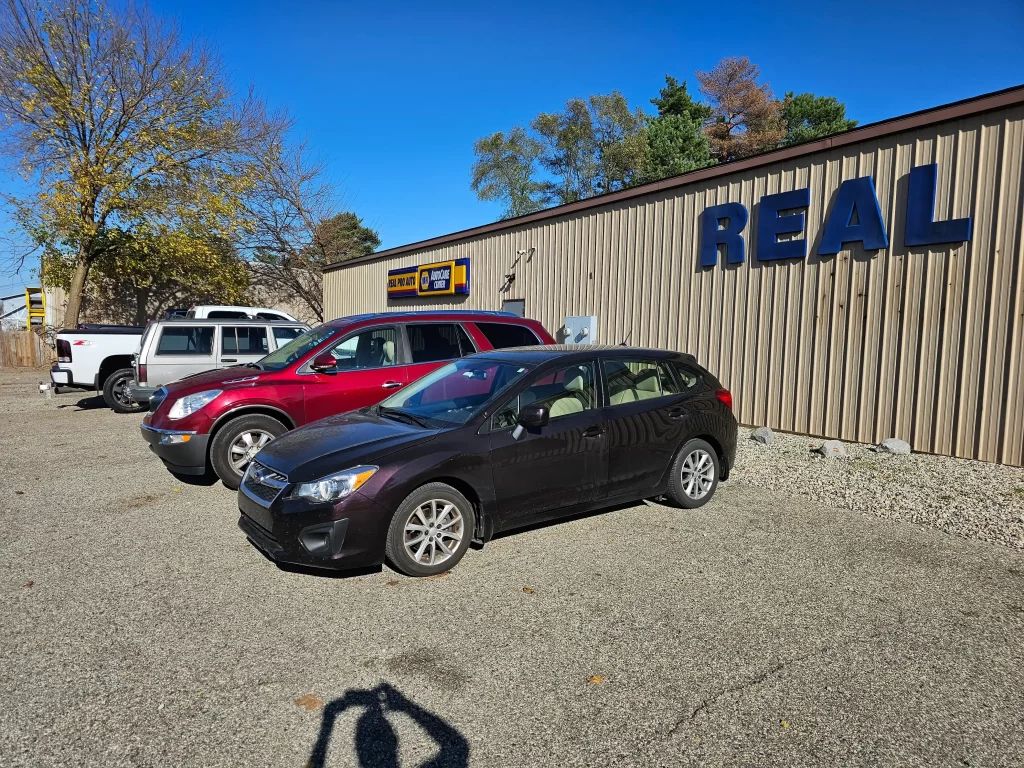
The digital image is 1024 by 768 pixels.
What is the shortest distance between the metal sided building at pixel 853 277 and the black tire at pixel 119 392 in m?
8.86

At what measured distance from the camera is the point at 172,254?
2309cm

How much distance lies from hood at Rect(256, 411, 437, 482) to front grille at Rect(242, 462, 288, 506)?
5 cm

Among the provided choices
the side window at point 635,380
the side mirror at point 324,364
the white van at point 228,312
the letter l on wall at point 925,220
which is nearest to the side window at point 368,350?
the side mirror at point 324,364

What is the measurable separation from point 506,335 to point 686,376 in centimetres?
255

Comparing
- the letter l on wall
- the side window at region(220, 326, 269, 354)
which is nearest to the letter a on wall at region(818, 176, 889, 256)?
the letter l on wall

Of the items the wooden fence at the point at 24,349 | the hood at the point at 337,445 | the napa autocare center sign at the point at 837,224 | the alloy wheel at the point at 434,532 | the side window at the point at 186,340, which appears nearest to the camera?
the hood at the point at 337,445

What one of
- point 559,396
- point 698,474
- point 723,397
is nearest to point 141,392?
point 559,396

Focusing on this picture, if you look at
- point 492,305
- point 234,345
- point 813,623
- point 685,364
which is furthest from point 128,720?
point 492,305

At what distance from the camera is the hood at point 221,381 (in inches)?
249

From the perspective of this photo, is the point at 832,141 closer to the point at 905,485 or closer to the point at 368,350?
the point at 905,485

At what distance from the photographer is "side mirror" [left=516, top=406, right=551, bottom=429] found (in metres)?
4.49

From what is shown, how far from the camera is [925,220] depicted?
754 centimetres

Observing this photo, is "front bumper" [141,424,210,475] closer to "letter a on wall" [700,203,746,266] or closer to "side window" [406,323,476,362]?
"side window" [406,323,476,362]

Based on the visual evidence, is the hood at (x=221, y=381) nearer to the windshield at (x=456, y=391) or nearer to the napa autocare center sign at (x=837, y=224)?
the windshield at (x=456, y=391)
